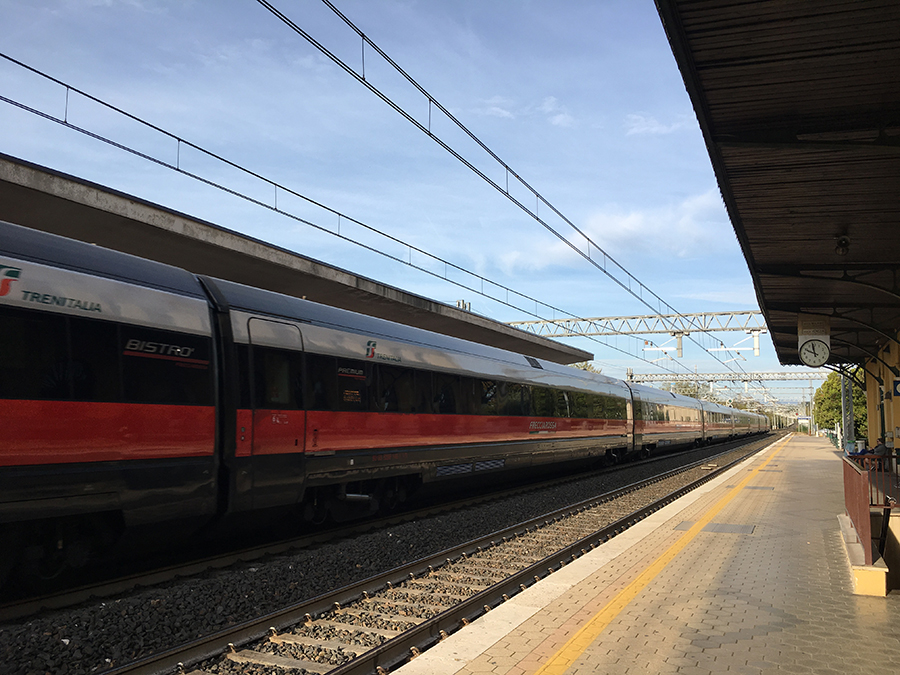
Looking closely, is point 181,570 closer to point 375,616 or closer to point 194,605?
point 194,605

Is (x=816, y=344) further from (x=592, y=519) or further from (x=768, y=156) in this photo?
(x=768, y=156)

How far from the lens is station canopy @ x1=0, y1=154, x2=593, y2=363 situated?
1017 centimetres

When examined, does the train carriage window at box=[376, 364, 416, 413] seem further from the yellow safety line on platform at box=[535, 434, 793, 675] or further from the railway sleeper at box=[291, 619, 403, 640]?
the railway sleeper at box=[291, 619, 403, 640]

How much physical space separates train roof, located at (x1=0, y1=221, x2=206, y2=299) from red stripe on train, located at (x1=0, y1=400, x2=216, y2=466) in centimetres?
124

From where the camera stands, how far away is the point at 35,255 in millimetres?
6062

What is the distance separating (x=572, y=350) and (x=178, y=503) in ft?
89.6

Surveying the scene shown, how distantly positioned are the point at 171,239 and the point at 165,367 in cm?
616

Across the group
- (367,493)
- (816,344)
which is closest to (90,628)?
(367,493)

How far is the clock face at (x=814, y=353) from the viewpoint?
15.7 m

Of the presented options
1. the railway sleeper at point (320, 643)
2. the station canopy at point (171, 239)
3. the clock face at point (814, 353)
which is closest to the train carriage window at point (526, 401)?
the station canopy at point (171, 239)

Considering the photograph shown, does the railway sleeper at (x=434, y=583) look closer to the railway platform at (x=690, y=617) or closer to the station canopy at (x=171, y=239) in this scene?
the railway platform at (x=690, y=617)

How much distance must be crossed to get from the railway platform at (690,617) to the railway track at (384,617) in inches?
19.7

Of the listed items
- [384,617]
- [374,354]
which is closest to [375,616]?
[384,617]

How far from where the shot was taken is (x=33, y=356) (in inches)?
229
